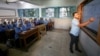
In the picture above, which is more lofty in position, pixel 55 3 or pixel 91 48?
pixel 55 3

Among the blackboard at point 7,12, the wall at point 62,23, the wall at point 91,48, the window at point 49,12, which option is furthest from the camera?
the window at point 49,12

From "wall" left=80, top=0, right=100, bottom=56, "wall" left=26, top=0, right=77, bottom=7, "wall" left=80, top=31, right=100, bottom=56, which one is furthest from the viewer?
"wall" left=26, top=0, right=77, bottom=7

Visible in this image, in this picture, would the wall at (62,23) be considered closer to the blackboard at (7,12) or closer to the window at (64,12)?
the window at (64,12)

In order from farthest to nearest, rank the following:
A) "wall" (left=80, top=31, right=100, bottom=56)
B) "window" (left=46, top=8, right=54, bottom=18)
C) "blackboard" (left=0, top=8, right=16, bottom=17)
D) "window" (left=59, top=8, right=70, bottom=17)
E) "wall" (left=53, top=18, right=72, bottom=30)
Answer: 1. "window" (left=46, top=8, right=54, bottom=18)
2. "wall" (left=53, top=18, right=72, bottom=30)
3. "window" (left=59, top=8, right=70, bottom=17)
4. "blackboard" (left=0, top=8, right=16, bottom=17)
5. "wall" (left=80, top=31, right=100, bottom=56)

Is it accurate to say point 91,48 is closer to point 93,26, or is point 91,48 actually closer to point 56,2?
point 93,26

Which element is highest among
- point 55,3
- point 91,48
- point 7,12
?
point 55,3

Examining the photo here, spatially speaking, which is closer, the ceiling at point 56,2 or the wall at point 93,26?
the wall at point 93,26

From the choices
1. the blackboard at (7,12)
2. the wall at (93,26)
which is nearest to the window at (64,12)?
the blackboard at (7,12)

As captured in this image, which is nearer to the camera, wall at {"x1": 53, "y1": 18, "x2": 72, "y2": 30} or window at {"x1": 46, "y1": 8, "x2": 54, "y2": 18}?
wall at {"x1": 53, "y1": 18, "x2": 72, "y2": 30}

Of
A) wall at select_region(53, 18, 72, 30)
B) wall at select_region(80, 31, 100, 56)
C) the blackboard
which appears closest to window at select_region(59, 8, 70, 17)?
wall at select_region(53, 18, 72, 30)

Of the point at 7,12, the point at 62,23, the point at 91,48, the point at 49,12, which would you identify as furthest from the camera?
the point at 49,12

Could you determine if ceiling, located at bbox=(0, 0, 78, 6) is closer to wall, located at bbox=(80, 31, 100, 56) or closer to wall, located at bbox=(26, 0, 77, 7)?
wall, located at bbox=(26, 0, 77, 7)

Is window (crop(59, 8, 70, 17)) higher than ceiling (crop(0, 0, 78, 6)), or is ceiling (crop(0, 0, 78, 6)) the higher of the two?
ceiling (crop(0, 0, 78, 6))

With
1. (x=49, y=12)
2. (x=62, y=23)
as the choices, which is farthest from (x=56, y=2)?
(x=62, y=23)
